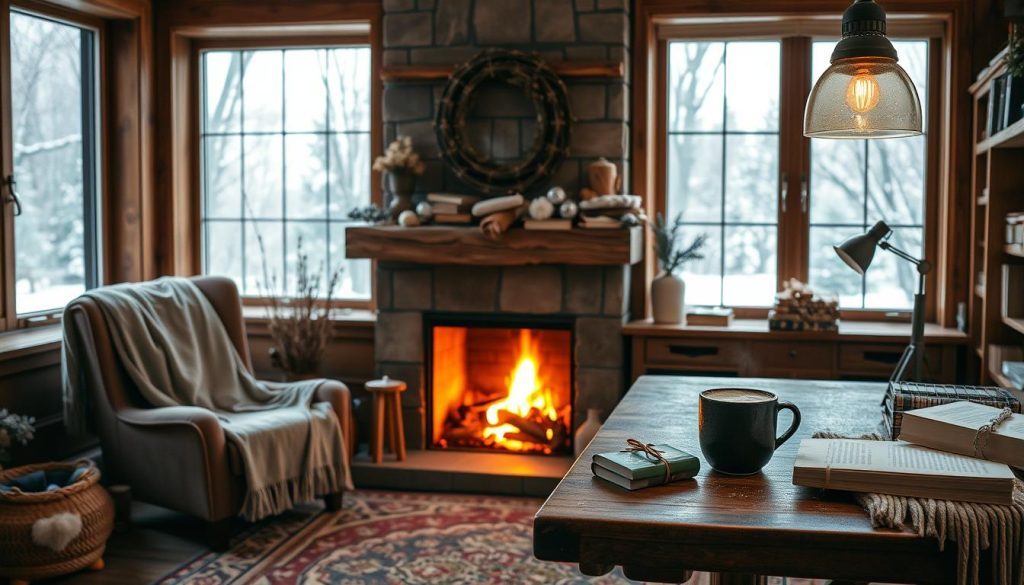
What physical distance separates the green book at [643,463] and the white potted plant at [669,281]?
3.06 m

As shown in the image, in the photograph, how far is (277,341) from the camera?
4867 mm

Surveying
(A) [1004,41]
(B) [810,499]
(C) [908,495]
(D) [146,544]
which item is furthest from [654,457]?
(A) [1004,41]

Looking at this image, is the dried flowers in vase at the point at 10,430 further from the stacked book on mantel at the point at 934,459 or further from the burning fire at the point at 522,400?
the stacked book on mantel at the point at 934,459

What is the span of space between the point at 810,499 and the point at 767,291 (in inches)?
141

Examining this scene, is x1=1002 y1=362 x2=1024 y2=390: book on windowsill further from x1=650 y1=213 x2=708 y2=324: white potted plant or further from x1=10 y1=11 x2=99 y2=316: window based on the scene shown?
x1=10 y1=11 x2=99 y2=316: window

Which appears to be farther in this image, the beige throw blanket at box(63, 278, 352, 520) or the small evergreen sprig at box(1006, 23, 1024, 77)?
the beige throw blanket at box(63, 278, 352, 520)

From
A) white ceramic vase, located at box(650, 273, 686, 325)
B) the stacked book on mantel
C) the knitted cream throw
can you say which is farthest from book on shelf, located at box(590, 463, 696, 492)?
white ceramic vase, located at box(650, 273, 686, 325)

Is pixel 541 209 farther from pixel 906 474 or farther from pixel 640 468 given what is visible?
pixel 906 474

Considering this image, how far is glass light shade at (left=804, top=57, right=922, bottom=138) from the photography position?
1950mm

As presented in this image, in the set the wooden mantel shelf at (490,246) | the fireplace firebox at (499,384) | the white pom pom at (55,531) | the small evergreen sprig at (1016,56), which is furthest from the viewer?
the fireplace firebox at (499,384)

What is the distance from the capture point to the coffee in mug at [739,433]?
1.68 m

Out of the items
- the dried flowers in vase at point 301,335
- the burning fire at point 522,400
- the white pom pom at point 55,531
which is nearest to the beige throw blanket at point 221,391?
the dried flowers in vase at point 301,335

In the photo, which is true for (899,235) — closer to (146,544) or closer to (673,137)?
(673,137)

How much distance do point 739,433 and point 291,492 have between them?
274 centimetres
